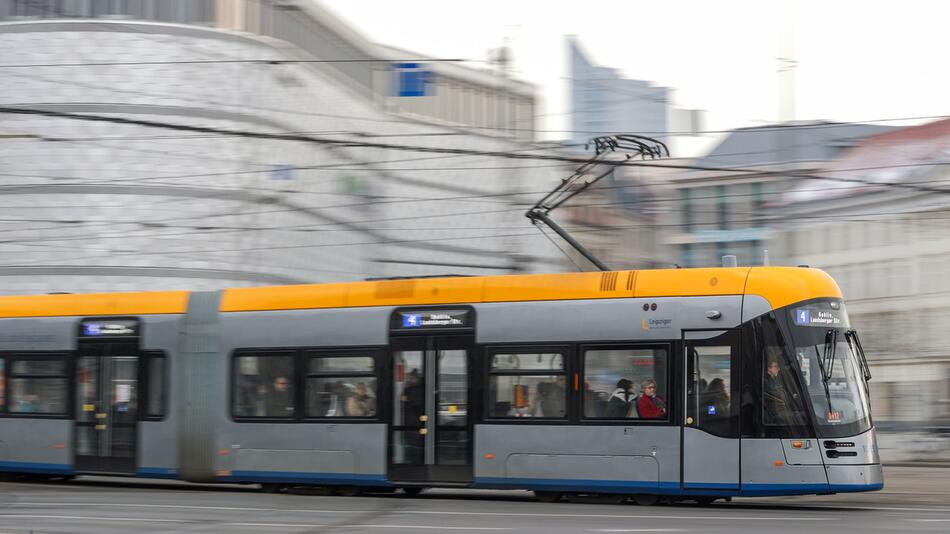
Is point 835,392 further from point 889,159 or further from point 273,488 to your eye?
point 889,159

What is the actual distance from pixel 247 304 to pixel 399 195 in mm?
46069

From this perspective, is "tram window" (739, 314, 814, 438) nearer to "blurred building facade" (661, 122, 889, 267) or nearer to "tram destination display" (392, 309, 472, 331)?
"tram destination display" (392, 309, 472, 331)

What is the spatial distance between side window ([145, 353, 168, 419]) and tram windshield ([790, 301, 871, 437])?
8401mm

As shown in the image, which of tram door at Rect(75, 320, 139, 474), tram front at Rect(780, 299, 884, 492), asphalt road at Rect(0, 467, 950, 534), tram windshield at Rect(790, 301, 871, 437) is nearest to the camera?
asphalt road at Rect(0, 467, 950, 534)

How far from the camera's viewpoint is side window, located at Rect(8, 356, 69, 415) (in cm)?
1716

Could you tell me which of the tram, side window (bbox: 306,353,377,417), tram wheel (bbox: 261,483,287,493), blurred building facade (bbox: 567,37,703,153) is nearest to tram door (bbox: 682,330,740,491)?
the tram

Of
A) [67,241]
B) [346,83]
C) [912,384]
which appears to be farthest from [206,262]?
[912,384]

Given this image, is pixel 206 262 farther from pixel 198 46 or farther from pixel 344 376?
pixel 344 376

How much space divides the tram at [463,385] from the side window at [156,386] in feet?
0.09

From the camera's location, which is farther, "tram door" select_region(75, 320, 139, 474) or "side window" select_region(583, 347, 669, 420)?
"tram door" select_region(75, 320, 139, 474)

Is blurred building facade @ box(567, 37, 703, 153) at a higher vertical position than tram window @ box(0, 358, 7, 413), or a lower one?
higher

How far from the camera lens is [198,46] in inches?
1602

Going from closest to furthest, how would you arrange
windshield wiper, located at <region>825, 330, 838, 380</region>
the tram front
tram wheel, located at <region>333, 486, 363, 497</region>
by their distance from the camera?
the tram front < windshield wiper, located at <region>825, 330, 838, 380</region> < tram wheel, located at <region>333, 486, 363, 497</region>

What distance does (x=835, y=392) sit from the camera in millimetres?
12938
